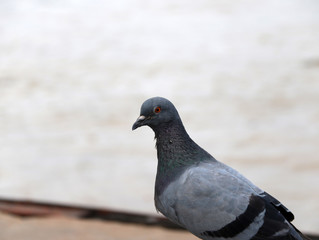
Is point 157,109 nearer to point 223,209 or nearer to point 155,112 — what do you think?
point 155,112

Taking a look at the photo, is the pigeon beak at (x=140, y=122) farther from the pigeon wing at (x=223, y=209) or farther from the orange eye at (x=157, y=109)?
the pigeon wing at (x=223, y=209)

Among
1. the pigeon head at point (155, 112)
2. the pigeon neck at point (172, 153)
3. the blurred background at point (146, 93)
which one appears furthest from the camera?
the blurred background at point (146, 93)

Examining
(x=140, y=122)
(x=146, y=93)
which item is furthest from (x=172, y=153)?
(x=146, y=93)

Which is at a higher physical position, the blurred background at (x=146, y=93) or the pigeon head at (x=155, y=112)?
the blurred background at (x=146, y=93)

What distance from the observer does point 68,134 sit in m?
7.91

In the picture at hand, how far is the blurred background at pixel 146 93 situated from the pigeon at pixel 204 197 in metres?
3.38

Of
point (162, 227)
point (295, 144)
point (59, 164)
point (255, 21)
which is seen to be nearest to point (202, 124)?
point (295, 144)

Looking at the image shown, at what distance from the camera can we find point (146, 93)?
8828mm

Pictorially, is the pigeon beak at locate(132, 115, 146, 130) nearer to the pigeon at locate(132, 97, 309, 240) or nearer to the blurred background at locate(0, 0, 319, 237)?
the pigeon at locate(132, 97, 309, 240)

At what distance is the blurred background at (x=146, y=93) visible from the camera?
22.1ft

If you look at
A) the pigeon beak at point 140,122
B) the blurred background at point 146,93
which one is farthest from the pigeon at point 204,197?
the blurred background at point 146,93

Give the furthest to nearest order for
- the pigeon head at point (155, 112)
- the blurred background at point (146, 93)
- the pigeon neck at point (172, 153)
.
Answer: the blurred background at point (146, 93) → the pigeon neck at point (172, 153) → the pigeon head at point (155, 112)

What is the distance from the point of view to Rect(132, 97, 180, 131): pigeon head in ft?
7.54

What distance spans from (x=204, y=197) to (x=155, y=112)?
1.22 feet
